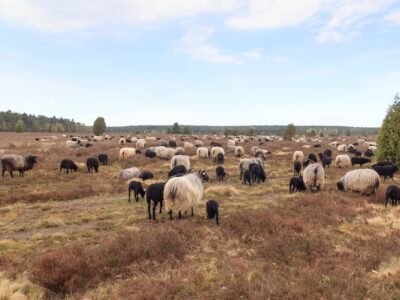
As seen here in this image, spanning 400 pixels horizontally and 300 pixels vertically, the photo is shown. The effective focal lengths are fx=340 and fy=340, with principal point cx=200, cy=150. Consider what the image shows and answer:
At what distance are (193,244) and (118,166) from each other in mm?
26091

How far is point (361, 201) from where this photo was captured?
19734 mm

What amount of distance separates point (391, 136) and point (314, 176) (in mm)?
16142

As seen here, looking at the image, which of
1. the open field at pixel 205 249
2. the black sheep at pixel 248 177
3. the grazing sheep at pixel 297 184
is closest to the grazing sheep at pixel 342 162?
the black sheep at pixel 248 177

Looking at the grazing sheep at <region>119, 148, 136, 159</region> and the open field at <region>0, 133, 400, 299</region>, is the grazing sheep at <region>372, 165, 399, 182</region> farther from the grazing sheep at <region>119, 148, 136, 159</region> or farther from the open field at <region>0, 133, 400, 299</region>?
the grazing sheep at <region>119, 148, 136, 159</region>

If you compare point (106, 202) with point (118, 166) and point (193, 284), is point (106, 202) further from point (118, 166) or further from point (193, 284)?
point (118, 166)

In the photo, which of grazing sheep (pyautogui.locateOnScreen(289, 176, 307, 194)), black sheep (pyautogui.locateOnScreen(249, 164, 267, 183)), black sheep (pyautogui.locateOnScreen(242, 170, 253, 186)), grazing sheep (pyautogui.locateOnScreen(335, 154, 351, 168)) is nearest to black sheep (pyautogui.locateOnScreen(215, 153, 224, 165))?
black sheep (pyautogui.locateOnScreen(249, 164, 267, 183))

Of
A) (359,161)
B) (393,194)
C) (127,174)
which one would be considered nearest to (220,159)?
(127,174)

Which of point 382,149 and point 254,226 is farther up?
point 382,149

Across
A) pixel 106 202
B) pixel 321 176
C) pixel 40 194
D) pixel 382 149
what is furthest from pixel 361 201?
pixel 40 194

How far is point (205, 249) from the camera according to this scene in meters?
12.5

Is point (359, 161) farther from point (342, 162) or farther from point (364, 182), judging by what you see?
point (364, 182)

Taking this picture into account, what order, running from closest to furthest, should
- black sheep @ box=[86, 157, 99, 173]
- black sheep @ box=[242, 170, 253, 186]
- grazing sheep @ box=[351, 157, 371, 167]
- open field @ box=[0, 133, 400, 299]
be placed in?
1. open field @ box=[0, 133, 400, 299]
2. black sheep @ box=[242, 170, 253, 186]
3. black sheep @ box=[86, 157, 99, 173]
4. grazing sheep @ box=[351, 157, 371, 167]

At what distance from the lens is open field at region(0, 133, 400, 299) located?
29.5 ft

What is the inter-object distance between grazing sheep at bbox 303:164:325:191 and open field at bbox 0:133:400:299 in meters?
1.57
